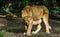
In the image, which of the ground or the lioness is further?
the ground

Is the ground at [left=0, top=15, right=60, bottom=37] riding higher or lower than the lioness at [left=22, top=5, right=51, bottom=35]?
lower

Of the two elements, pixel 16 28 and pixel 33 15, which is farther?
pixel 16 28

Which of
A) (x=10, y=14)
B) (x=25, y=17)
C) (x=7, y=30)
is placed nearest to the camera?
(x=25, y=17)

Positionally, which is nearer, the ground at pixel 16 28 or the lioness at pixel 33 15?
the lioness at pixel 33 15

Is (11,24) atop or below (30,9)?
below

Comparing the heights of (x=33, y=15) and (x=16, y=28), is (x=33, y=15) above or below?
above

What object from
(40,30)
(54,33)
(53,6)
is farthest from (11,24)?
(53,6)

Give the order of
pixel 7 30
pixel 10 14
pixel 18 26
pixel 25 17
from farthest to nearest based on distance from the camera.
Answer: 1. pixel 10 14
2. pixel 18 26
3. pixel 7 30
4. pixel 25 17

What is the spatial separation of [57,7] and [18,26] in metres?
5.35

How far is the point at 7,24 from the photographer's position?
38.5 feet

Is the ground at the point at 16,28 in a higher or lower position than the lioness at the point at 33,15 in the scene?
lower

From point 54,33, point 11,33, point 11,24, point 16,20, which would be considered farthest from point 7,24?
point 54,33

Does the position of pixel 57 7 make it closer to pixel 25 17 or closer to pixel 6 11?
pixel 6 11

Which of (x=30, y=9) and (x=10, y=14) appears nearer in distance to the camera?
(x=30, y=9)
